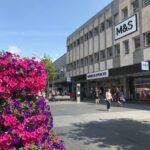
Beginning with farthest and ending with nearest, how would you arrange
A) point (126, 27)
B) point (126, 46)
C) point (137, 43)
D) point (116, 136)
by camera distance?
point (126, 46)
point (126, 27)
point (137, 43)
point (116, 136)

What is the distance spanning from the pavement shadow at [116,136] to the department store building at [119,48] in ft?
47.9

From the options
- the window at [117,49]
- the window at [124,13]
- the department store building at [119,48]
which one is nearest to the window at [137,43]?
the department store building at [119,48]

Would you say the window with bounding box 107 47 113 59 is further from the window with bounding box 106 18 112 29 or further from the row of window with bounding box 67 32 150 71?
the window with bounding box 106 18 112 29

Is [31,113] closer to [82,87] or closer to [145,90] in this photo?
[145,90]

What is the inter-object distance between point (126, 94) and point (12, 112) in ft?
104

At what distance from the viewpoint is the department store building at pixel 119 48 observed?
97.2 ft

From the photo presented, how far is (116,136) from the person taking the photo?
38.0ft

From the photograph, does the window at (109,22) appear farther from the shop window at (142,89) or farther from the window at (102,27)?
the shop window at (142,89)

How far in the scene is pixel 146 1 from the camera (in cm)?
2923

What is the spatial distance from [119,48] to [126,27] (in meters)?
3.60

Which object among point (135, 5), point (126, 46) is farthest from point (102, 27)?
point (135, 5)

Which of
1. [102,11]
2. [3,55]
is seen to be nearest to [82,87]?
[102,11]

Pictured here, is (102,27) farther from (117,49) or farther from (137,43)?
(137,43)

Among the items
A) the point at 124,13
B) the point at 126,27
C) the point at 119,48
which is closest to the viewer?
the point at 126,27
